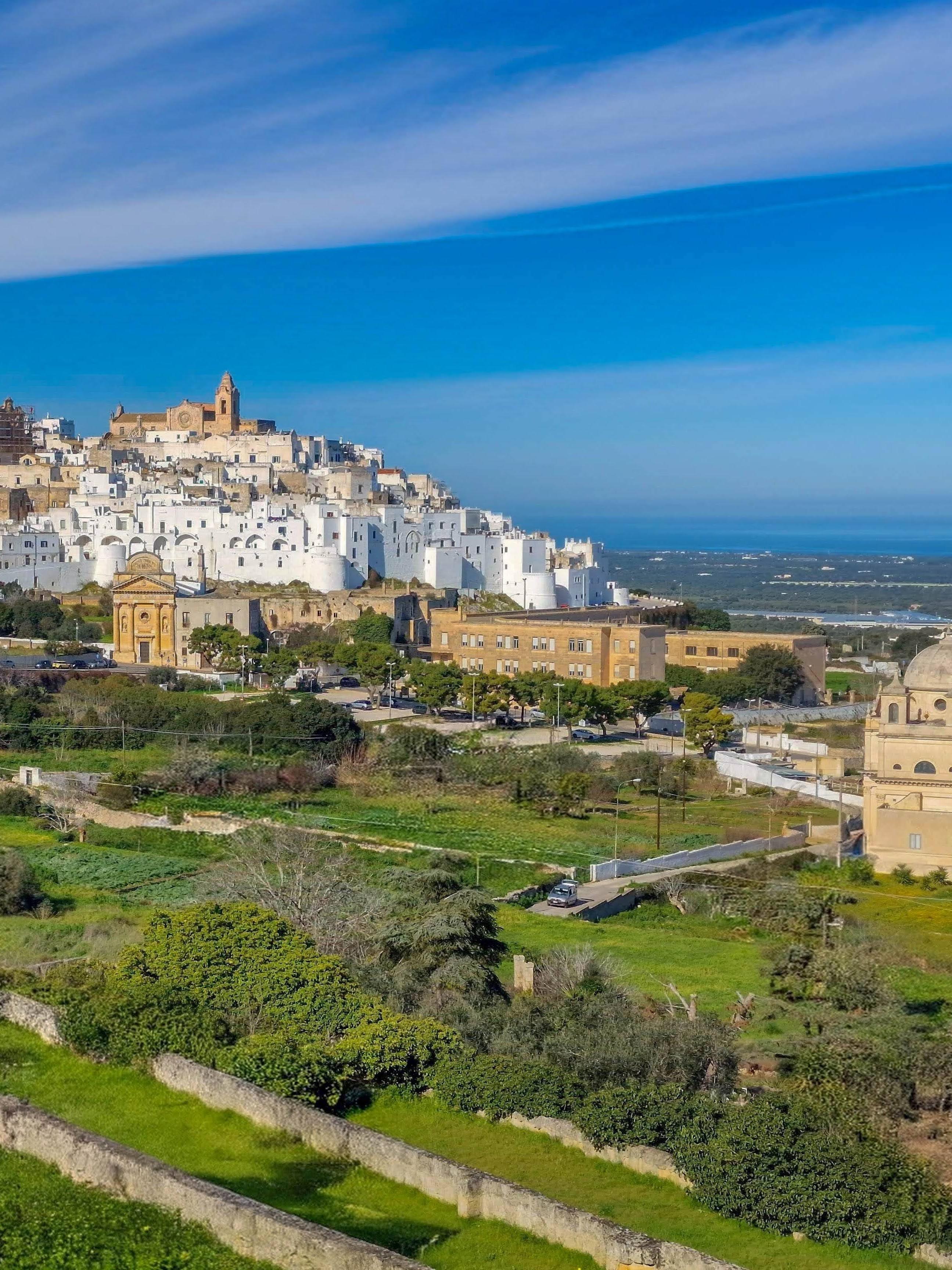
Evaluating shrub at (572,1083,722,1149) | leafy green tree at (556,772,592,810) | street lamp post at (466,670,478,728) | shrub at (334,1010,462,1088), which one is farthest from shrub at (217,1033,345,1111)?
street lamp post at (466,670,478,728)

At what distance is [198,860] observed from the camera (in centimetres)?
2797

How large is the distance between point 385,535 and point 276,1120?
56.8 m

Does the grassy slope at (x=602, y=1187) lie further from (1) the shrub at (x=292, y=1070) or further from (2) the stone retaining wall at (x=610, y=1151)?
(1) the shrub at (x=292, y=1070)

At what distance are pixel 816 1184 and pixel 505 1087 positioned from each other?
2857mm

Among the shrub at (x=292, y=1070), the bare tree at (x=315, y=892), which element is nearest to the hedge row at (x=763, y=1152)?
the shrub at (x=292, y=1070)

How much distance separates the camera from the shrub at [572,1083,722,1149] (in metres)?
12.4

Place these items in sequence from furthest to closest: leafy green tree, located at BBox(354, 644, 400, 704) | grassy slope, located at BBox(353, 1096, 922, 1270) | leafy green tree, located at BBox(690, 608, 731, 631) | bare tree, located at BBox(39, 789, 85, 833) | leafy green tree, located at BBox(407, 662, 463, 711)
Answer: leafy green tree, located at BBox(690, 608, 731, 631) < leafy green tree, located at BBox(354, 644, 400, 704) < leafy green tree, located at BBox(407, 662, 463, 711) < bare tree, located at BBox(39, 789, 85, 833) < grassy slope, located at BBox(353, 1096, 922, 1270)

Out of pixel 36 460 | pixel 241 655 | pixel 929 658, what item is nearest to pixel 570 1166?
pixel 929 658

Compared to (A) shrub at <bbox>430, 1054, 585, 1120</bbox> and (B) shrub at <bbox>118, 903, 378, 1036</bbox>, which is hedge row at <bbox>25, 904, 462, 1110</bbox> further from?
(A) shrub at <bbox>430, 1054, 585, 1120</bbox>

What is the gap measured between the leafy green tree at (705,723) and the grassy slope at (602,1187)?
29458mm

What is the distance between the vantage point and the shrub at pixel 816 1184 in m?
11.3

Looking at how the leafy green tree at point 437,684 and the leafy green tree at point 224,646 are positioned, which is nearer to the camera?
the leafy green tree at point 437,684

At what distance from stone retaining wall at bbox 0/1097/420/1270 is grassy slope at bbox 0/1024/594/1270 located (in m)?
0.77

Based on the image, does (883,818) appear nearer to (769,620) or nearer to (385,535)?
(385,535)
